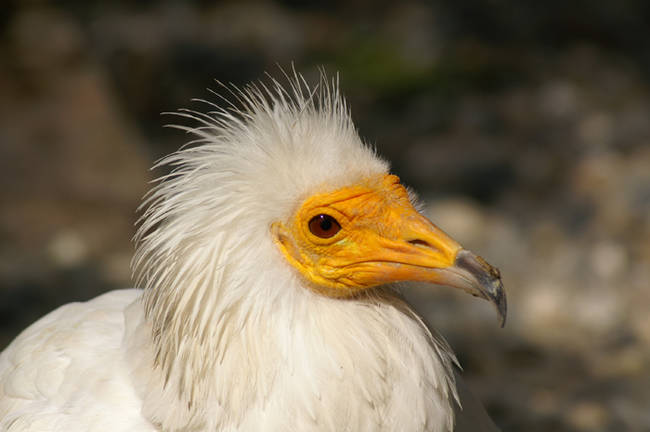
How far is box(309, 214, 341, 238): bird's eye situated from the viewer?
3107 mm

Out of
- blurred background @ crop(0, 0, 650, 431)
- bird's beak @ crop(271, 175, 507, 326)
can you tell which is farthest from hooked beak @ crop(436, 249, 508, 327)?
blurred background @ crop(0, 0, 650, 431)

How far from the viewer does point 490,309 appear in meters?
7.35

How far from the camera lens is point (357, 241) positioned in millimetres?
3145

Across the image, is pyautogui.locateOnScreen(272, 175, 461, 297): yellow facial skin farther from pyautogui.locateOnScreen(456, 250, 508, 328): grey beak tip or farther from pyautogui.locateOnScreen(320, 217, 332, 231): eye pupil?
pyautogui.locateOnScreen(456, 250, 508, 328): grey beak tip

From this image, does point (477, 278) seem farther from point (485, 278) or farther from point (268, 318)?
point (268, 318)

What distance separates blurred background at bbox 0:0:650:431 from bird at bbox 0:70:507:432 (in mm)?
3334

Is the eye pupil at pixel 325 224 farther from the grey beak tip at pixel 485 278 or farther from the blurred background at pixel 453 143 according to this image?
the blurred background at pixel 453 143

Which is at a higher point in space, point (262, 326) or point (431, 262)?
point (431, 262)

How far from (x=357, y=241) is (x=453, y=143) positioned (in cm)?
724

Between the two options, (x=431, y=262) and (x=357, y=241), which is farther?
(x=357, y=241)

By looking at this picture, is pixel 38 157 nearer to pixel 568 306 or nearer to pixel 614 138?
pixel 568 306

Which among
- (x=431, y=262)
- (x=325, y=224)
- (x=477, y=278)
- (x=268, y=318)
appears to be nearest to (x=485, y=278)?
(x=477, y=278)

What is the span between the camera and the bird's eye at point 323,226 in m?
3.11

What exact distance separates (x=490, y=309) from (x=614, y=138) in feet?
12.0
